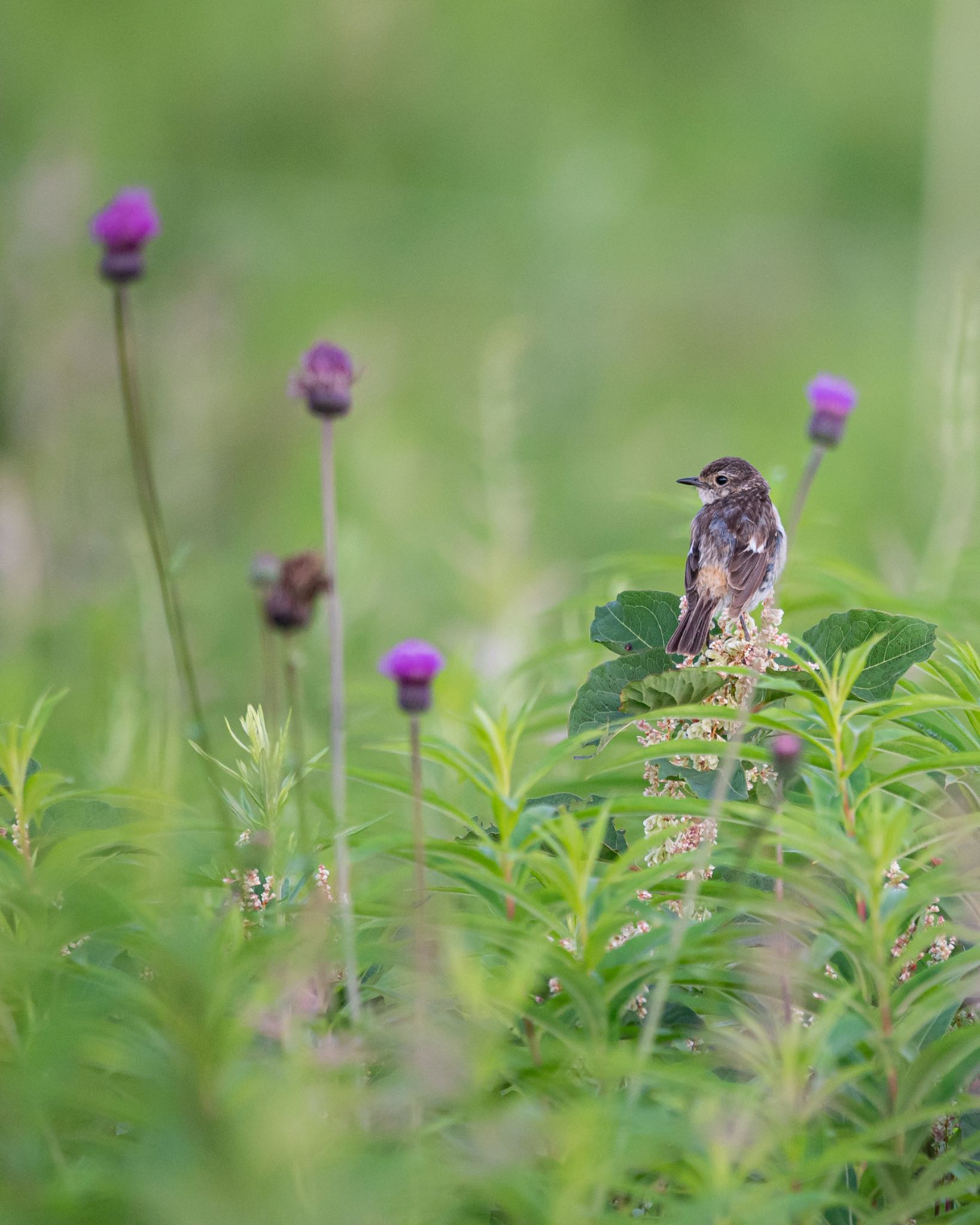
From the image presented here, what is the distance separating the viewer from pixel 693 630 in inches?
52.9

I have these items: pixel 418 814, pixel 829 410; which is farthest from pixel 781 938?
pixel 829 410

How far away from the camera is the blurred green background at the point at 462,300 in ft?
11.1

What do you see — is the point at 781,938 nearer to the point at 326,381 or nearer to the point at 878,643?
the point at 878,643

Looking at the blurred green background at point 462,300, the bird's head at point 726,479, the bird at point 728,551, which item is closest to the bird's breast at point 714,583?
the bird at point 728,551

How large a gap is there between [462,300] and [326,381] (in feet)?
19.8

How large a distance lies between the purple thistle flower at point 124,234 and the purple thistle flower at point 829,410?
2.03 feet

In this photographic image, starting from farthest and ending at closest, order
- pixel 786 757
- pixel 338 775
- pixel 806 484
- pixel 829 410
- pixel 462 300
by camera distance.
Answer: pixel 462 300
pixel 829 410
pixel 806 484
pixel 338 775
pixel 786 757

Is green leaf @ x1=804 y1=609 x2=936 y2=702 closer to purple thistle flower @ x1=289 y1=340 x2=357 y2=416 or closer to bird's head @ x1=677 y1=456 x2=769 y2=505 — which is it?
bird's head @ x1=677 y1=456 x2=769 y2=505

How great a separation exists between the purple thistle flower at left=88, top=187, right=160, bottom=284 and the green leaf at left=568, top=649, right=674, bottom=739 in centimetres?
56

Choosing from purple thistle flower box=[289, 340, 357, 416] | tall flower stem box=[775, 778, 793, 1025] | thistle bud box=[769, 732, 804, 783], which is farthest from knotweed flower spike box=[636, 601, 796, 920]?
purple thistle flower box=[289, 340, 357, 416]

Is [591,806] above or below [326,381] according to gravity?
below

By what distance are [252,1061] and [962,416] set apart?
188 centimetres

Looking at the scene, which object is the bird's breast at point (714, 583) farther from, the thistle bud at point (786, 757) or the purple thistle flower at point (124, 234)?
the purple thistle flower at point (124, 234)

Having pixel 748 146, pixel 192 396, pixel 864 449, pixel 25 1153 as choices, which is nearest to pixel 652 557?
pixel 25 1153
